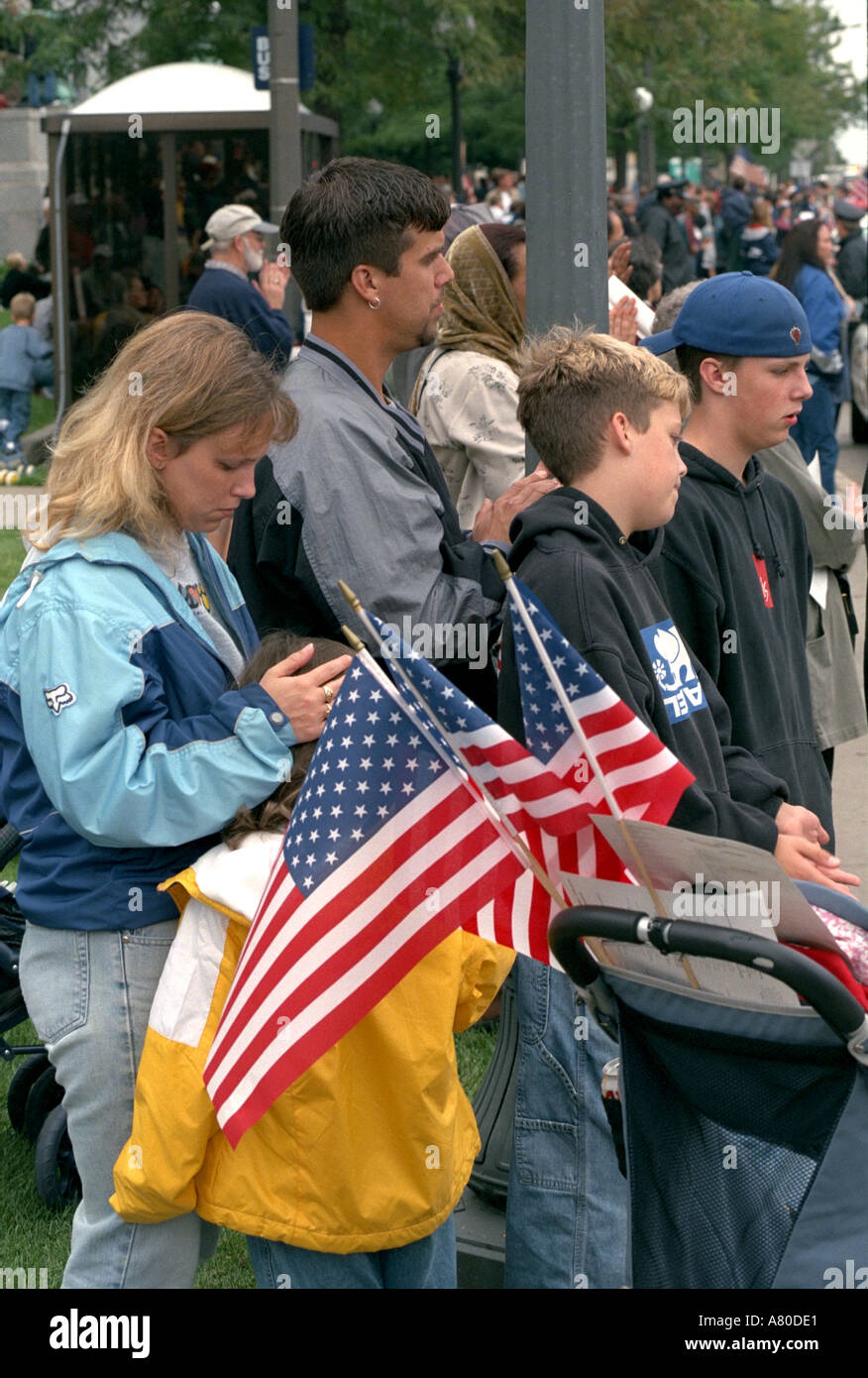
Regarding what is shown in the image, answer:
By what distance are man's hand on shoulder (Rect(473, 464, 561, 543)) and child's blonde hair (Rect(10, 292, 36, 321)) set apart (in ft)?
51.1

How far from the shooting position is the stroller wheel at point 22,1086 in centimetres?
452

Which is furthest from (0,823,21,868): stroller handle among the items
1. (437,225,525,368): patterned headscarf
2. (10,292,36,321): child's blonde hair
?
(10,292,36,321): child's blonde hair

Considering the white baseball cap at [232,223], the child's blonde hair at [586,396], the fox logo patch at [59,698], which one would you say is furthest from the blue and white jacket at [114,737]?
the white baseball cap at [232,223]

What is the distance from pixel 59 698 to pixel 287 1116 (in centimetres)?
76

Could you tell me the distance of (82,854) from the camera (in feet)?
9.67

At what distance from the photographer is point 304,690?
2891mm

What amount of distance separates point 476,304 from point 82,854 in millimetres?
2743

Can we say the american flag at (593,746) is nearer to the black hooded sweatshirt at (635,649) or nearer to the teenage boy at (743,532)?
the black hooded sweatshirt at (635,649)

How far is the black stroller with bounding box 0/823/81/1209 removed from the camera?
13.9ft

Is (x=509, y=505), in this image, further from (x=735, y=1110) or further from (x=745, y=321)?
(x=735, y=1110)

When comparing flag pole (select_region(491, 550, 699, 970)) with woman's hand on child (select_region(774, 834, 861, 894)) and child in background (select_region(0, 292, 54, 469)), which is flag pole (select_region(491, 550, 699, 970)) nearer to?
woman's hand on child (select_region(774, 834, 861, 894))

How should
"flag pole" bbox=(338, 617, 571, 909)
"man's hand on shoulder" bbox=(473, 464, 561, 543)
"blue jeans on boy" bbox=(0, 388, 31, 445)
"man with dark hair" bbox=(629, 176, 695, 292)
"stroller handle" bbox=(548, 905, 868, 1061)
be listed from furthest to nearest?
"blue jeans on boy" bbox=(0, 388, 31, 445) → "man with dark hair" bbox=(629, 176, 695, 292) → "man's hand on shoulder" bbox=(473, 464, 561, 543) → "flag pole" bbox=(338, 617, 571, 909) → "stroller handle" bbox=(548, 905, 868, 1061)

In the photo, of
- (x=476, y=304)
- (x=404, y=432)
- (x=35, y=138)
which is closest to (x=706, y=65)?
(x=35, y=138)
